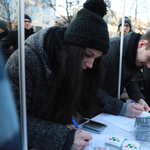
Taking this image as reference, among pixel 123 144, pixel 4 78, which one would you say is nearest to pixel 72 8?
pixel 4 78

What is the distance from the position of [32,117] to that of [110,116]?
0.64 meters

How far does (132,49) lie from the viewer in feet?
4.70

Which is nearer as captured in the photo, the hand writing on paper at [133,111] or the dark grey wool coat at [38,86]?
the dark grey wool coat at [38,86]

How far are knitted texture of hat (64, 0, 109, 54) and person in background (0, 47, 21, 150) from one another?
362 mm

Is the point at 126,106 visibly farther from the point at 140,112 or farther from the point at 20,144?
the point at 20,144

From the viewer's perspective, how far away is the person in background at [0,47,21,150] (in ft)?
2.19

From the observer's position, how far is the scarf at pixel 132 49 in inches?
55.7

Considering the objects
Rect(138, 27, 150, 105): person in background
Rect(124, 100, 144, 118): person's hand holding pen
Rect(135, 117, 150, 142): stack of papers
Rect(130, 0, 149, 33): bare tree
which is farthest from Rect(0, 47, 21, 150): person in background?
Rect(130, 0, 149, 33): bare tree

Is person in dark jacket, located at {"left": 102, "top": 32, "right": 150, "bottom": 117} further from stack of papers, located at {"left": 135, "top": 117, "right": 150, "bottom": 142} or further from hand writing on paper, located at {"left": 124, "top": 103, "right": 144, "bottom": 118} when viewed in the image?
stack of papers, located at {"left": 135, "top": 117, "right": 150, "bottom": 142}

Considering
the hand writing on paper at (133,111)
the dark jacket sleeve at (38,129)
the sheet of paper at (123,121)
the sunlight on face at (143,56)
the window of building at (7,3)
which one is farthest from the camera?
the sunlight on face at (143,56)

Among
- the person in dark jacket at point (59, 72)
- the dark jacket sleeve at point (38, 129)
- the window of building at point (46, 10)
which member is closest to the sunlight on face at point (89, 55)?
the person in dark jacket at point (59, 72)

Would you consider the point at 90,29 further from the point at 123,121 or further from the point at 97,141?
the point at 123,121

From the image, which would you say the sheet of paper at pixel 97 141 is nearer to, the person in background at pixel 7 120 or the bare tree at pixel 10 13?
the person in background at pixel 7 120

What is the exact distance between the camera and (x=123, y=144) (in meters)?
0.81
